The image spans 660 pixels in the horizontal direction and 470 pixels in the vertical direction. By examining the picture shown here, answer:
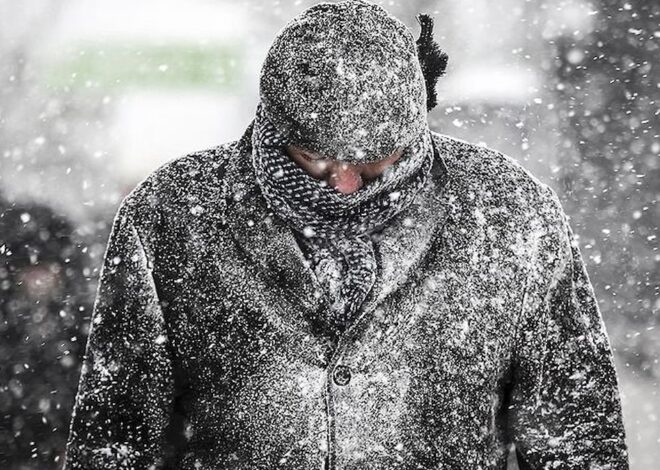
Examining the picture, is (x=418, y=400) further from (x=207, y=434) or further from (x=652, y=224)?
(x=652, y=224)

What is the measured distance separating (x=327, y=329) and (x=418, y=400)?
25 centimetres

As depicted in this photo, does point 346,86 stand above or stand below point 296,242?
above

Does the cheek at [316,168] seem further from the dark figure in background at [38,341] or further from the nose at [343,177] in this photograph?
the dark figure in background at [38,341]

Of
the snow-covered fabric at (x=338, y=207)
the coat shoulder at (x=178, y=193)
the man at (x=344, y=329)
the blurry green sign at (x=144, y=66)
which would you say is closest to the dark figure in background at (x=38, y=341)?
the blurry green sign at (x=144, y=66)

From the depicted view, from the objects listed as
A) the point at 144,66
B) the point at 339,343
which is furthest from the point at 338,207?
the point at 144,66

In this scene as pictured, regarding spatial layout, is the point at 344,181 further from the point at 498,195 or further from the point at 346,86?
the point at 498,195

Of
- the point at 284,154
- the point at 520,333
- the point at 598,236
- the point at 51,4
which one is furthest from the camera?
the point at 51,4

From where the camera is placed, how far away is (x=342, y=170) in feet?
6.07

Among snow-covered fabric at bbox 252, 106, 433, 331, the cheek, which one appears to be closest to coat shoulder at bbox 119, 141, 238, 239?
snow-covered fabric at bbox 252, 106, 433, 331

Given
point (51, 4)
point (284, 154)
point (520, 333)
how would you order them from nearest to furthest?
point (284, 154)
point (520, 333)
point (51, 4)

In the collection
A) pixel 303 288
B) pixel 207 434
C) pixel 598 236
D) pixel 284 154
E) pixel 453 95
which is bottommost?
pixel 598 236

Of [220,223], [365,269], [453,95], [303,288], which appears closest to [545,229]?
[365,269]

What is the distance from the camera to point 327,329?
6.48 feet

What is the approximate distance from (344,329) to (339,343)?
32 mm
